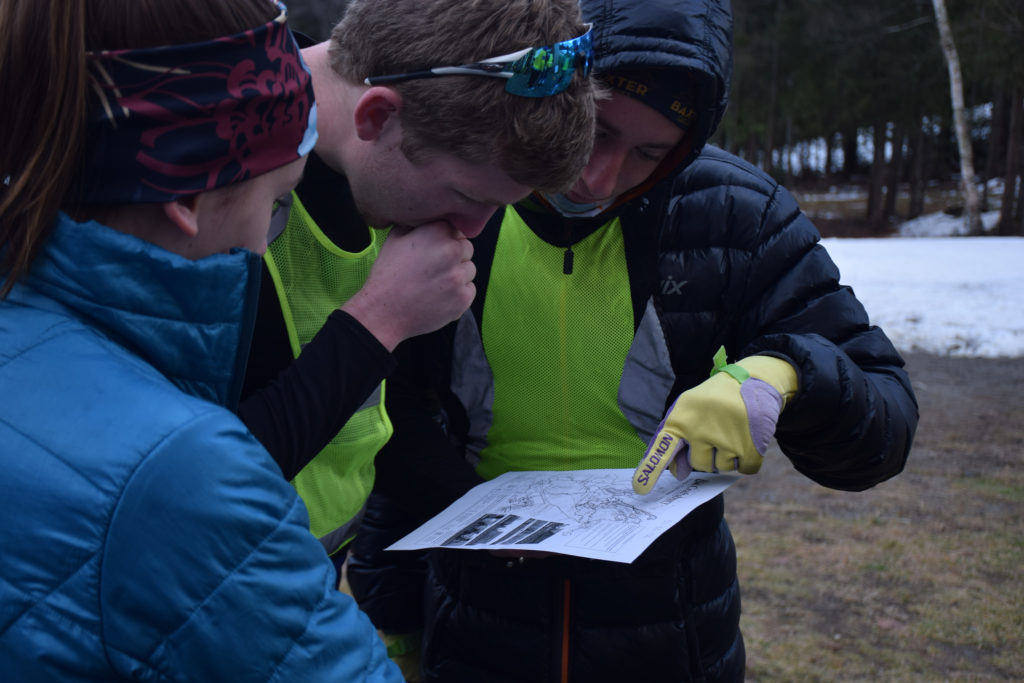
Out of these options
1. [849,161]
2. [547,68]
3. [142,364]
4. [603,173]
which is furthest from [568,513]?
[849,161]

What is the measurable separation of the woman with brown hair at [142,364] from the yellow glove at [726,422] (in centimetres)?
73

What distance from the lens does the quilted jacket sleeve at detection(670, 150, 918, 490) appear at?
5.61 ft

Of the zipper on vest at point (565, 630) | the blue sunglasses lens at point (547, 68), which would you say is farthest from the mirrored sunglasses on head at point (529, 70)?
the zipper on vest at point (565, 630)

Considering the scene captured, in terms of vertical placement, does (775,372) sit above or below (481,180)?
below

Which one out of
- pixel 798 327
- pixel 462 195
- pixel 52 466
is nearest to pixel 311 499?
pixel 462 195

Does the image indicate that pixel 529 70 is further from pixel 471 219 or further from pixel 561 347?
pixel 561 347

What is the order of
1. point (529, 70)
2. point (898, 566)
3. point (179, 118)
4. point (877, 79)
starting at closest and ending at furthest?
1. point (179, 118)
2. point (529, 70)
3. point (898, 566)
4. point (877, 79)

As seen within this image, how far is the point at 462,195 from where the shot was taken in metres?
1.54

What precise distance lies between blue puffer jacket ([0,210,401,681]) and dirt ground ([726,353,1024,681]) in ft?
9.75

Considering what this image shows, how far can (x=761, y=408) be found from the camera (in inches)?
61.5

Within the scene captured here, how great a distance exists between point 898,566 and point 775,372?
313 cm

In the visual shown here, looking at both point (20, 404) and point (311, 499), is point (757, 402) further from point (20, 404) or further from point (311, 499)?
point (20, 404)

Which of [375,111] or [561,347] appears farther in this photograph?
[561,347]

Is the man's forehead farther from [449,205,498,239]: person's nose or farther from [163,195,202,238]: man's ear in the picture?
[163,195,202,238]: man's ear
